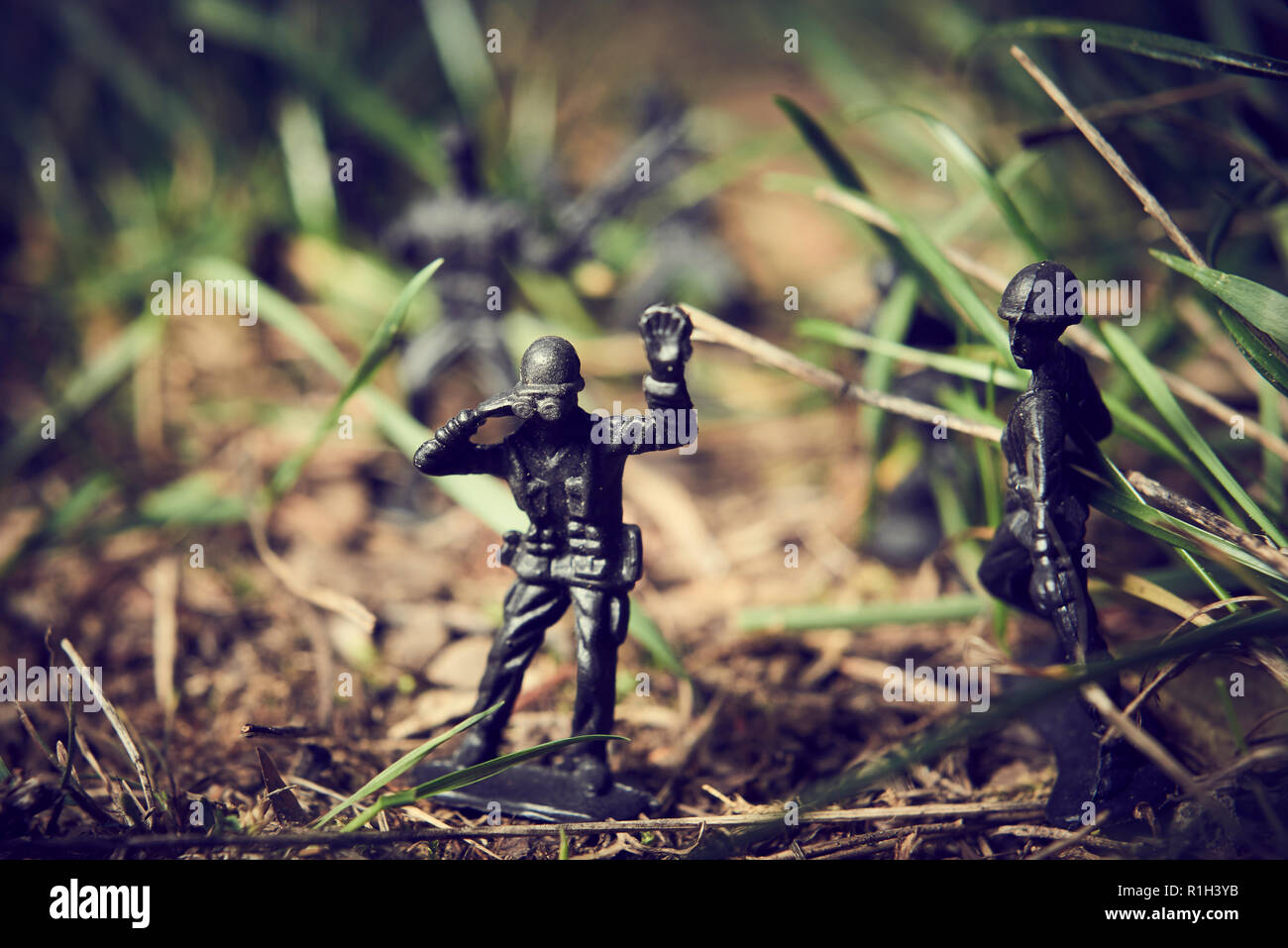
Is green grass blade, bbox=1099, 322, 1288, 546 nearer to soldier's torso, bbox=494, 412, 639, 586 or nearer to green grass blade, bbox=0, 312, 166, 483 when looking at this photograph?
soldier's torso, bbox=494, 412, 639, 586

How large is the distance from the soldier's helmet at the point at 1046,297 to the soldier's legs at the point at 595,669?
3.09 ft

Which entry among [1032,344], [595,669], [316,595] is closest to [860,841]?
[595,669]

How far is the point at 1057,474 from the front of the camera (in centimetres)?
166

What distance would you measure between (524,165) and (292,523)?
78.6 inches

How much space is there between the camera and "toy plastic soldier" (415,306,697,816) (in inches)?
65.9

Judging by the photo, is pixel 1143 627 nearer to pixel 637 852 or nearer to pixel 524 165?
pixel 637 852

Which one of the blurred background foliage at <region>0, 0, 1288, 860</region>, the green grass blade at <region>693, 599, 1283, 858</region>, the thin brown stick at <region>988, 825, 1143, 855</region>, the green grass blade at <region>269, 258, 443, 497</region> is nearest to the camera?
the green grass blade at <region>693, 599, 1283, 858</region>

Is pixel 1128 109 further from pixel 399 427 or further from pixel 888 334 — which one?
pixel 399 427

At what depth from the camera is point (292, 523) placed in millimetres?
2914

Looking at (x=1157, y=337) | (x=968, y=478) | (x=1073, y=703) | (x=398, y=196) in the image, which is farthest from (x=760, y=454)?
(x=398, y=196)

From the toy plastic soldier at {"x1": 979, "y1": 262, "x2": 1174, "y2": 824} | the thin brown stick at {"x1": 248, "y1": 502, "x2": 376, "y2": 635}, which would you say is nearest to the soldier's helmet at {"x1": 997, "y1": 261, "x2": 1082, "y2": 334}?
the toy plastic soldier at {"x1": 979, "y1": 262, "x2": 1174, "y2": 824}

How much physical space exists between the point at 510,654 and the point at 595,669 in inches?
7.1

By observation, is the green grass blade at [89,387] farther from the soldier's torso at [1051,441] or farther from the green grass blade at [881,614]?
the soldier's torso at [1051,441]

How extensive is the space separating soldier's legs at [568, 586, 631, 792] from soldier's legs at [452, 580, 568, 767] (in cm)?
6
